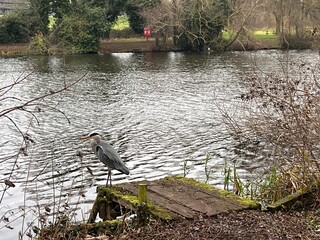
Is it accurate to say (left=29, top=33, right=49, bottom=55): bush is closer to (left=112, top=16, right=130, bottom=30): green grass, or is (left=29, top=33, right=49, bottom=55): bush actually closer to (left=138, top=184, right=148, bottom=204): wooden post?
(left=112, top=16, right=130, bottom=30): green grass

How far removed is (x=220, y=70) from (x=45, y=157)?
755 inches

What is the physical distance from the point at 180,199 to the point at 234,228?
1.28 metres

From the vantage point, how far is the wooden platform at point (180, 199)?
6266 mm

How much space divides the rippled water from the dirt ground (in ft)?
3.55

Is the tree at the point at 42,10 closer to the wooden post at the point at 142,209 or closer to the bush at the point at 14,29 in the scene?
the bush at the point at 14,29

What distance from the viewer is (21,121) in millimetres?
18062

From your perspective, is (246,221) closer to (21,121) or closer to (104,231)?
(104,231)

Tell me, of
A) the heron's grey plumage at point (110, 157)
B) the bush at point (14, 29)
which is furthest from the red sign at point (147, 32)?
the heron's grey plumage at point (110, 157)

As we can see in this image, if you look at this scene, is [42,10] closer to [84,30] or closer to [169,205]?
[84,30]

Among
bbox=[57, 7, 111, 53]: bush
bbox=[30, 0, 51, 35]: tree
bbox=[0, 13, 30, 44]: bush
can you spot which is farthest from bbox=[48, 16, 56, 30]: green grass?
bbox=[57, 7, 111, 53]: bush

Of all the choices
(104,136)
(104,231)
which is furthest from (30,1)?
(104,231)

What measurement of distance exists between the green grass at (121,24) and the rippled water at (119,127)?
18.0 m

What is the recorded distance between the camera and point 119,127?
1723cm

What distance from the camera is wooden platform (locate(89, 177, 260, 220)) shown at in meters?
6.27
